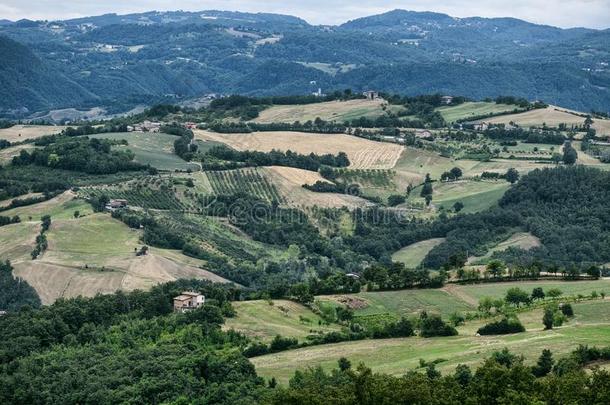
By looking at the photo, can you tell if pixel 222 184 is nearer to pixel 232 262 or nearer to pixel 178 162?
pixel 178 162

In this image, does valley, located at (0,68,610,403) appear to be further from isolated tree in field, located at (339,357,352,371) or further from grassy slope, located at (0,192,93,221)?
grassy slope, located at (0,192,93,221)

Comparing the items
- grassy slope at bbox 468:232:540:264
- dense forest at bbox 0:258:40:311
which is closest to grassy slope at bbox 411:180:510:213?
grassy slope at bbox 468:232:540:264

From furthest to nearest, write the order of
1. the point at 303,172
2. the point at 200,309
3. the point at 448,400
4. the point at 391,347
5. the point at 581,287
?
the point at 303,172, the point at 581,287, the point at 200,309, the point at 391,347, the point at 448,400

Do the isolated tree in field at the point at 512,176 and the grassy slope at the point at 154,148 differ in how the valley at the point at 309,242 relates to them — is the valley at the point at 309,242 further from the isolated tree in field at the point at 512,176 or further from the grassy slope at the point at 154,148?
the isolated tree in field at the point at 512,176

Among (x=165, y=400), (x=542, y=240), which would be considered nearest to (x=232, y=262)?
(x=542, y=240)

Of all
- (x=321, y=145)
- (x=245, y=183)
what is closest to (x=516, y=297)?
(x=245, y=183)
